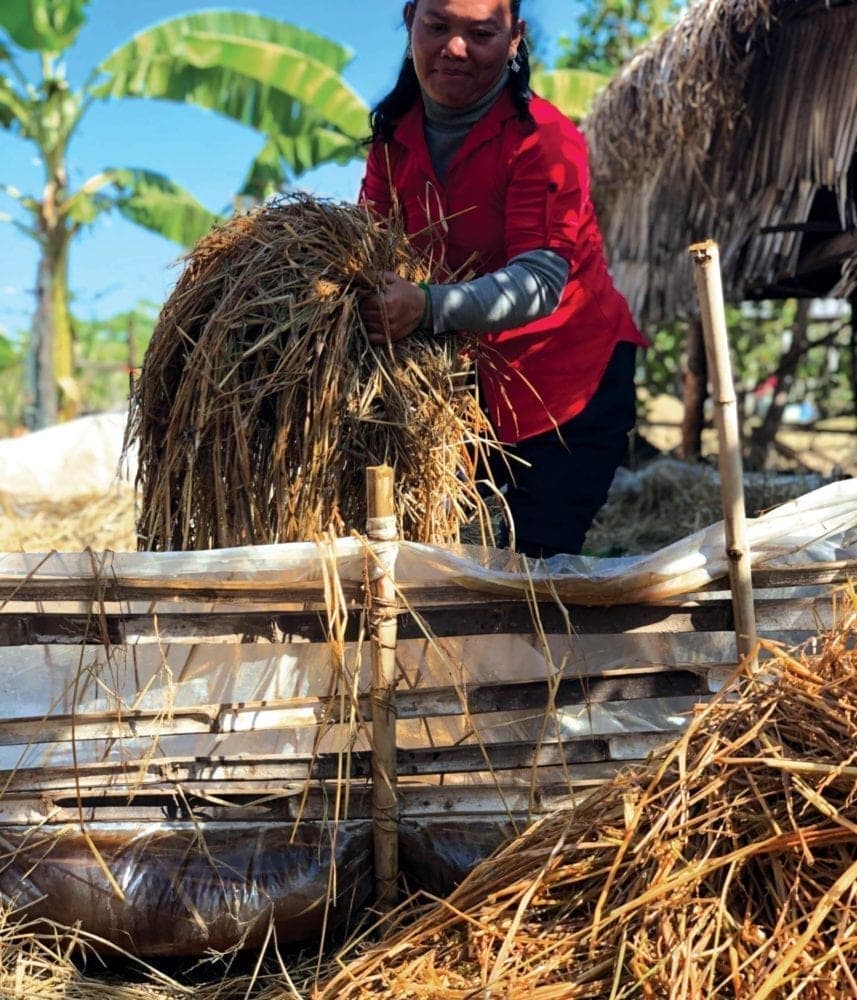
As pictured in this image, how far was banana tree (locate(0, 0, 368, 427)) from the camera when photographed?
8.89m

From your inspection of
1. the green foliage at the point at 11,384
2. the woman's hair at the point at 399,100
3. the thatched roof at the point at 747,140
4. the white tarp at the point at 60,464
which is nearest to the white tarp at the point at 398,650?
the woman's hair at the point at 399,100

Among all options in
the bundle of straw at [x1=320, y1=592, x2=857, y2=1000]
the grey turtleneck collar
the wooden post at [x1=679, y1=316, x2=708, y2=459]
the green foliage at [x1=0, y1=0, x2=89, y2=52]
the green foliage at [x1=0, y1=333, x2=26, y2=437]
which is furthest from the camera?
the green foliage at [x1=0, y1=333, x2=26, y2=437]

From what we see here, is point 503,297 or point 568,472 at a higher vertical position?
point 503,297

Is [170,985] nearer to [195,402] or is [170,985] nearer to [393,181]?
[195,402]

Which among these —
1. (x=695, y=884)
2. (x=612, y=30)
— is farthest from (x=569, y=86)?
(x=695, y=884)

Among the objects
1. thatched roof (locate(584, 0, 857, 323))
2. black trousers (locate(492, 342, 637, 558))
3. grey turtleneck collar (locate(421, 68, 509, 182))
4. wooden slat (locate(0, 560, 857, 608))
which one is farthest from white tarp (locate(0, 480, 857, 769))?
thatched roof (locate(584, 0, 857, 323))

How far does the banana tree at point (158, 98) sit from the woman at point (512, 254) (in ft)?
21.4

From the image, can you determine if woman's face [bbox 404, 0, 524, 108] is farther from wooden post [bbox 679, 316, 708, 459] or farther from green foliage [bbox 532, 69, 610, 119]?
green foliage [bbox 532, 69, 610, 119]

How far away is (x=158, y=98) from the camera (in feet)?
30.3

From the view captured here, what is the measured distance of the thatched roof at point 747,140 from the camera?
12.4 feet

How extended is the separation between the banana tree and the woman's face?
6.56 m

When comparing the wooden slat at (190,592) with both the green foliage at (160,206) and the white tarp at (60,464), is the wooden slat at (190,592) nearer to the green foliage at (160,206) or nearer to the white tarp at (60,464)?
the white tarp at (60,464)

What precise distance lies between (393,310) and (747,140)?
3085mm

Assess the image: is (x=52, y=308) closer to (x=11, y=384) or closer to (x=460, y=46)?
(x=11, y=384)
